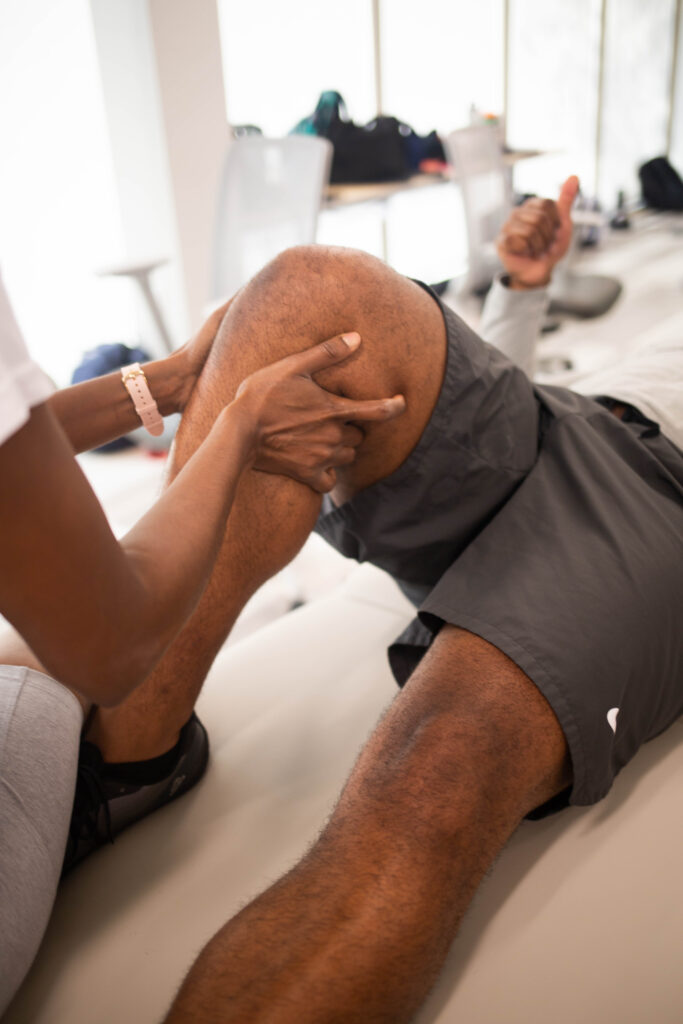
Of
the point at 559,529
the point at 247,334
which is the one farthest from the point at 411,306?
the point at 559,529

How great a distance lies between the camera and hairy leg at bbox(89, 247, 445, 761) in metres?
0.84

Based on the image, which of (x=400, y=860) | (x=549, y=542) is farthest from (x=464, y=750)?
(x=549, y=542)

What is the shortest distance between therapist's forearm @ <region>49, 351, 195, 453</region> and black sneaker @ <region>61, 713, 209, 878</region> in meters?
0.36

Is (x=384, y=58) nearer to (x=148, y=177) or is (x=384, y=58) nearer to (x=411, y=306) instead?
(x=148, y=177)

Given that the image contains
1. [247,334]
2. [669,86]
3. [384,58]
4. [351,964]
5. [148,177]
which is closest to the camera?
[351,964]

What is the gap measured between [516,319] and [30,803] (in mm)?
1037

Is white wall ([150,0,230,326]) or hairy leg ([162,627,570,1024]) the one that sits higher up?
white wall ([150,0,230,326])

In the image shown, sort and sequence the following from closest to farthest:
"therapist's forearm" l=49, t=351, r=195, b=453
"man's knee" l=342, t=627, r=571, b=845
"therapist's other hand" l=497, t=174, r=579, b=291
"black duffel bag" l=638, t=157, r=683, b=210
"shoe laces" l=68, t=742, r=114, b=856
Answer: "man's knee" l=342, t=627, r=571, b=845
"shoe laces" l=68, t=742, r=114, b=856
"therapist's forearm" l=49, t=351, r=195, b=453
"therapist's other hand" l=497, t=174, r=579, b=291
"black duffel bag" l=638, t=157, r=683, b=210

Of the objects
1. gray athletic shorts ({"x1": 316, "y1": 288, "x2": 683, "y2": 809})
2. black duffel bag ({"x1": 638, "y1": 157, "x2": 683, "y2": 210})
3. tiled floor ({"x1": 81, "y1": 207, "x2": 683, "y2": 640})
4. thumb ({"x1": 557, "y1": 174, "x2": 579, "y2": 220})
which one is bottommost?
tiled floor ({"x1": 81, "y1": 207, "x2": 683, "y2": 640})

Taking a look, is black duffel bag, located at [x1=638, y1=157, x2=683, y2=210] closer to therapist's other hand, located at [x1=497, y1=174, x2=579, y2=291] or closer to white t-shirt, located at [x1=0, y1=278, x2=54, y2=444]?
therapist's other hand, located at [x1=497, y1=174, x2=579, y2=291]

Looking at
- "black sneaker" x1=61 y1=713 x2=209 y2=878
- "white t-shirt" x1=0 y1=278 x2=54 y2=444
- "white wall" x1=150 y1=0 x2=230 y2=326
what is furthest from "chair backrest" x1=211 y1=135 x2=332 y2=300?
"white t-shirt" x1=0 y1=278 x2=54 y2=444

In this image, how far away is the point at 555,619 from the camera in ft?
2.63

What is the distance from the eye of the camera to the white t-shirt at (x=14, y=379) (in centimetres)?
44

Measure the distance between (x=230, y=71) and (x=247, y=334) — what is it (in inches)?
128
